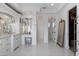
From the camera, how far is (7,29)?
751 cm

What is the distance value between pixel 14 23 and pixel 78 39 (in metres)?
5.13

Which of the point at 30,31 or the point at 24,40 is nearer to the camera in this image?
the point at 24,40

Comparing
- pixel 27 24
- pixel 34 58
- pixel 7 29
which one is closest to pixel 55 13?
pixel 27 24

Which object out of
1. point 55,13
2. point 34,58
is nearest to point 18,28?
point 55,13

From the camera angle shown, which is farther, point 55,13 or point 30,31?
point 55,13

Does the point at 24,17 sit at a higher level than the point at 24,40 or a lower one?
higher

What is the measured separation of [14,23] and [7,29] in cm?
130

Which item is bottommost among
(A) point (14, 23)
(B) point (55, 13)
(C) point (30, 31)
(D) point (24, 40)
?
(D) point (24, 40)

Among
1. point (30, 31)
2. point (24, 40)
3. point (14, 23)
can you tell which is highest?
point (14, 23)

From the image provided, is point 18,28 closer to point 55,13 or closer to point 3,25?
point 3,25

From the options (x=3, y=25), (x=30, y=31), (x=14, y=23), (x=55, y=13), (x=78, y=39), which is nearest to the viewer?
(x=78, y=39)

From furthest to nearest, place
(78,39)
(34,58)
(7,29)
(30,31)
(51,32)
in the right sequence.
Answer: (51,32) < (30,31) < (7,29) < (78,39) < (34,58)

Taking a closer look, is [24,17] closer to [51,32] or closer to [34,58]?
[51,32]

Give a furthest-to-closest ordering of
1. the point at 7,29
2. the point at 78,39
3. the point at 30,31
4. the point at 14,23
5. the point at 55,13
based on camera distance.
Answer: the point at 55,13, the point at 30,31, the point at 14,23, the point at 7,29, the point at 78,39
